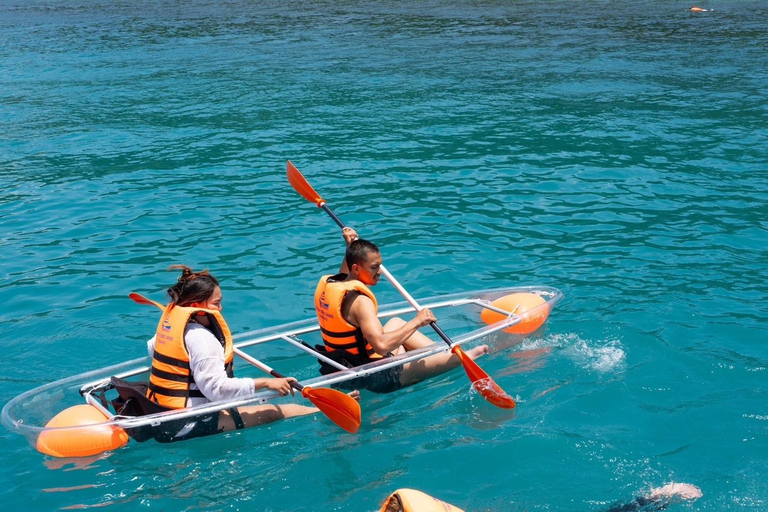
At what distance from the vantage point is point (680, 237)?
32.0ft

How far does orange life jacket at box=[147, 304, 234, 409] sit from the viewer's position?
5605 millimetres

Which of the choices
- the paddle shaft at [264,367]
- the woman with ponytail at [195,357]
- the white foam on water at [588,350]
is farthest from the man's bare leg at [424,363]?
the woman with ponytail at [195,357]

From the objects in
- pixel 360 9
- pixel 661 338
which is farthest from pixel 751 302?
pixel 360 9

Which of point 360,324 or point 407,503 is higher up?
point 360,324

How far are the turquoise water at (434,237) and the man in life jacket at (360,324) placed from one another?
0.18m

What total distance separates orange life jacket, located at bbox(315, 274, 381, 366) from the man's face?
0.07m

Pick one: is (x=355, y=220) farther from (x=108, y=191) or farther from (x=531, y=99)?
(x=531, y=99)

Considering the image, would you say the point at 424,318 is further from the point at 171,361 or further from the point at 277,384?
the point at 171,361

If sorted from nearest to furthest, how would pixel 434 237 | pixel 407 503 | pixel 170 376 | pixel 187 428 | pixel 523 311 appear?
1. pixel 407 503
2. pixel 170 376
3. pixel 187 428
4. pixel 523 311
5. pixel 434 237

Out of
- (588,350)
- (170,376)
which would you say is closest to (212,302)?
(170,376)

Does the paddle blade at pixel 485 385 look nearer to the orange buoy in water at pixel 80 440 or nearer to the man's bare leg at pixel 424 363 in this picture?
the man's bare leg at pixel 424 363

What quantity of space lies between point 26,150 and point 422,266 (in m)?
8.16

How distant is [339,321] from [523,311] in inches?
79.9

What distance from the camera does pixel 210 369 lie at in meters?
5.71
